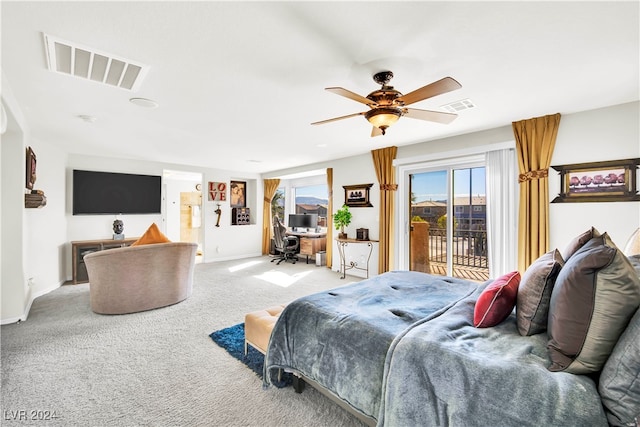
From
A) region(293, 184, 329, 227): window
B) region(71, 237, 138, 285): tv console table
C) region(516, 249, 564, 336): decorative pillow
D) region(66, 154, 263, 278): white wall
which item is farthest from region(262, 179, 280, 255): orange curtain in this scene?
region(516, 249, 564, 336): decorative pillow

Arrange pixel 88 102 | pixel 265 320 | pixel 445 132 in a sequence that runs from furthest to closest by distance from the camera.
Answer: pixel 445 132 → pixel 88 102 → pixel 265 320

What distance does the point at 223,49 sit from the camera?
1.92 m

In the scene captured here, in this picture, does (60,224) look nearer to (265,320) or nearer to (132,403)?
(132,403)

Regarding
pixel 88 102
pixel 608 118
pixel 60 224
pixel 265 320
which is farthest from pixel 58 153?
pixel 608 118

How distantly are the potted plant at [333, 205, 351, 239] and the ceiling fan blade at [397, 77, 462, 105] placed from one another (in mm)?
3380

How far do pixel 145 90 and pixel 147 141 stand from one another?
2.10 m

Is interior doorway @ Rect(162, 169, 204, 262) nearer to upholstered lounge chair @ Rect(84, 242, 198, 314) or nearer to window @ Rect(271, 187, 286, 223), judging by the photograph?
window @ Rect(271, 187, 286, 223)

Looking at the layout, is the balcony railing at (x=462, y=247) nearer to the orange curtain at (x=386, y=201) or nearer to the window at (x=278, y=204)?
the orange curtain at (x=386, y=201)

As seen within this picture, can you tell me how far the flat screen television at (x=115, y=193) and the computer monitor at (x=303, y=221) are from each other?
9.99ft

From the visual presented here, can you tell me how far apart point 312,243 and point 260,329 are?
4.42m

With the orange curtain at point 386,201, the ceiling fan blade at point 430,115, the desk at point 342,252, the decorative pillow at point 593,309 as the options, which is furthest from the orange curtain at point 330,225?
the decorative pillow at point 593,309

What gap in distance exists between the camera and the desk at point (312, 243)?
21.7ft

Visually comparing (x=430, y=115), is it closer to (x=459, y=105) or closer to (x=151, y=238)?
(x=459, y=105)

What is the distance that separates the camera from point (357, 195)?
5492 mm
